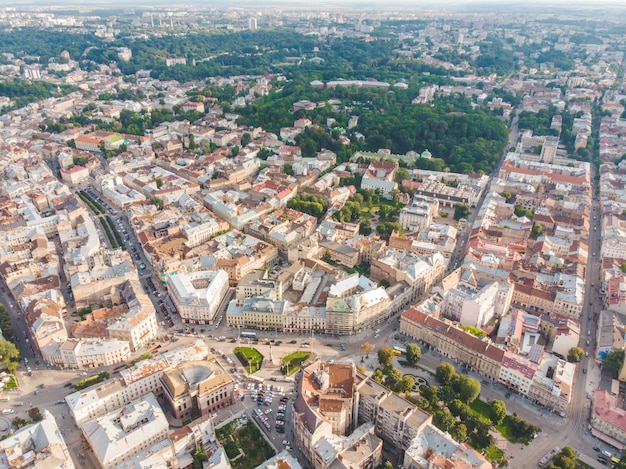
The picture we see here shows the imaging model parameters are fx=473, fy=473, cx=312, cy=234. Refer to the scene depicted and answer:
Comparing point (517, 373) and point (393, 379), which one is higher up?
point (517, 373)

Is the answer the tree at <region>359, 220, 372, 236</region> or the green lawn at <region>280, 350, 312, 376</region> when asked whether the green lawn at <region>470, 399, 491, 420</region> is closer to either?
the green lawn at <region>280, 350, 312, 376</region>

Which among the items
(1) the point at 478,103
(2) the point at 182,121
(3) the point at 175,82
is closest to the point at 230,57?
(3) the point at 175,82

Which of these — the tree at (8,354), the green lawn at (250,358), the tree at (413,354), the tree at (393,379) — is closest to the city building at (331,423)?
the tree at (393,379)

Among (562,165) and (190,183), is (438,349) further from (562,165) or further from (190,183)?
(562,165)

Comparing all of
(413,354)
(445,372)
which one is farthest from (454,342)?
(413,354)

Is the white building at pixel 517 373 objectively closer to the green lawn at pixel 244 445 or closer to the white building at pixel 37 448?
the green lawn at pixel 244 445

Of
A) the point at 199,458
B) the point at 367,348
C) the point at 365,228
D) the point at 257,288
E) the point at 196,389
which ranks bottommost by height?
the point at 199,458

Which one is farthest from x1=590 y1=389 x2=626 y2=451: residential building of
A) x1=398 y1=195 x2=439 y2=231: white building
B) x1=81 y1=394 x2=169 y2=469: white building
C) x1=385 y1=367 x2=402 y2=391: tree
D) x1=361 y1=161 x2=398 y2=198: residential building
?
x1=361 y1=161 x2=398 y2=198: residential building

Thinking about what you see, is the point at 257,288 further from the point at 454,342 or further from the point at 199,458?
the point at 454,342
